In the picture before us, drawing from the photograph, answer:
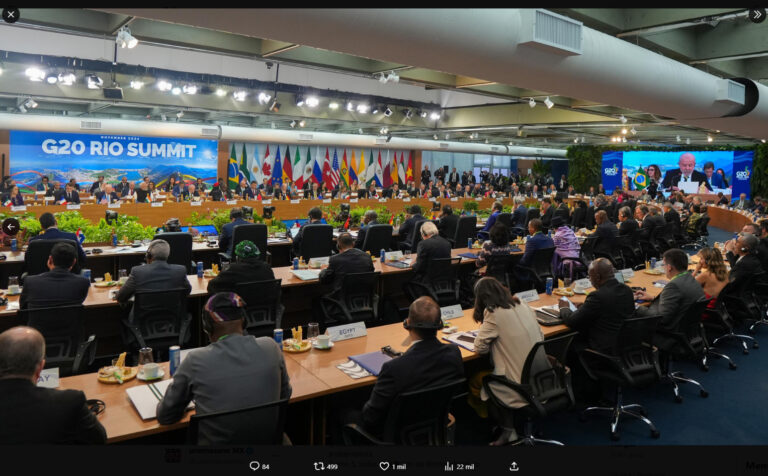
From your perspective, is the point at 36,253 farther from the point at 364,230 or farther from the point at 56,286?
the point at 364,230

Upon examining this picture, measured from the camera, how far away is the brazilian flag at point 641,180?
2228 centimetres

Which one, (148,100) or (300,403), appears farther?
(148,100)

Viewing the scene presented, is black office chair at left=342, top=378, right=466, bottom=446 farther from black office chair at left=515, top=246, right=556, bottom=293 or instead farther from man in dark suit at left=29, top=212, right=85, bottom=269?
man in dark suit at left=29, top=212, right=85, bottom=269

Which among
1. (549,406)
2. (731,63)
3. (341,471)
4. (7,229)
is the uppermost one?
(731,63)

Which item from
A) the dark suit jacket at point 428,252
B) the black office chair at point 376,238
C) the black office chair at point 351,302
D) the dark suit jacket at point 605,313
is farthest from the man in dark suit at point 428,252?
the dark suit jacket at point 605,313

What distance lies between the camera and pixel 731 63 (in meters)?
7.18

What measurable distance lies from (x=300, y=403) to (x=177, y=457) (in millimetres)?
1426

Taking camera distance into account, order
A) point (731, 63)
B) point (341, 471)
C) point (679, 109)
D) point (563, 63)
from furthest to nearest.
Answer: point (731, 63) < point (679, 109) < point (563, 63) < point (341, 471)

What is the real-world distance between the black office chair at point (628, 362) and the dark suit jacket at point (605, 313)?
0.10 metres

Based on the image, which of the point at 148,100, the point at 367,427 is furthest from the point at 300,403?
the point at 148,100

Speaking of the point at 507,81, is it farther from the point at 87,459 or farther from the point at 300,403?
the point at 87,459

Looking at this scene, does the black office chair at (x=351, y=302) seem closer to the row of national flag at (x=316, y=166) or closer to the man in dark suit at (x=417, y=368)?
the man in dark suit at (x=417, y=368)

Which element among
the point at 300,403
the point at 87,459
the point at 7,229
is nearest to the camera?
the point at 87,459

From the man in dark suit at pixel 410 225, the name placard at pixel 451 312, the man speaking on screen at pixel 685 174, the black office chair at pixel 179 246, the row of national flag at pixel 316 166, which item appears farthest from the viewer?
the man speaking on screen at pixel 685 174
